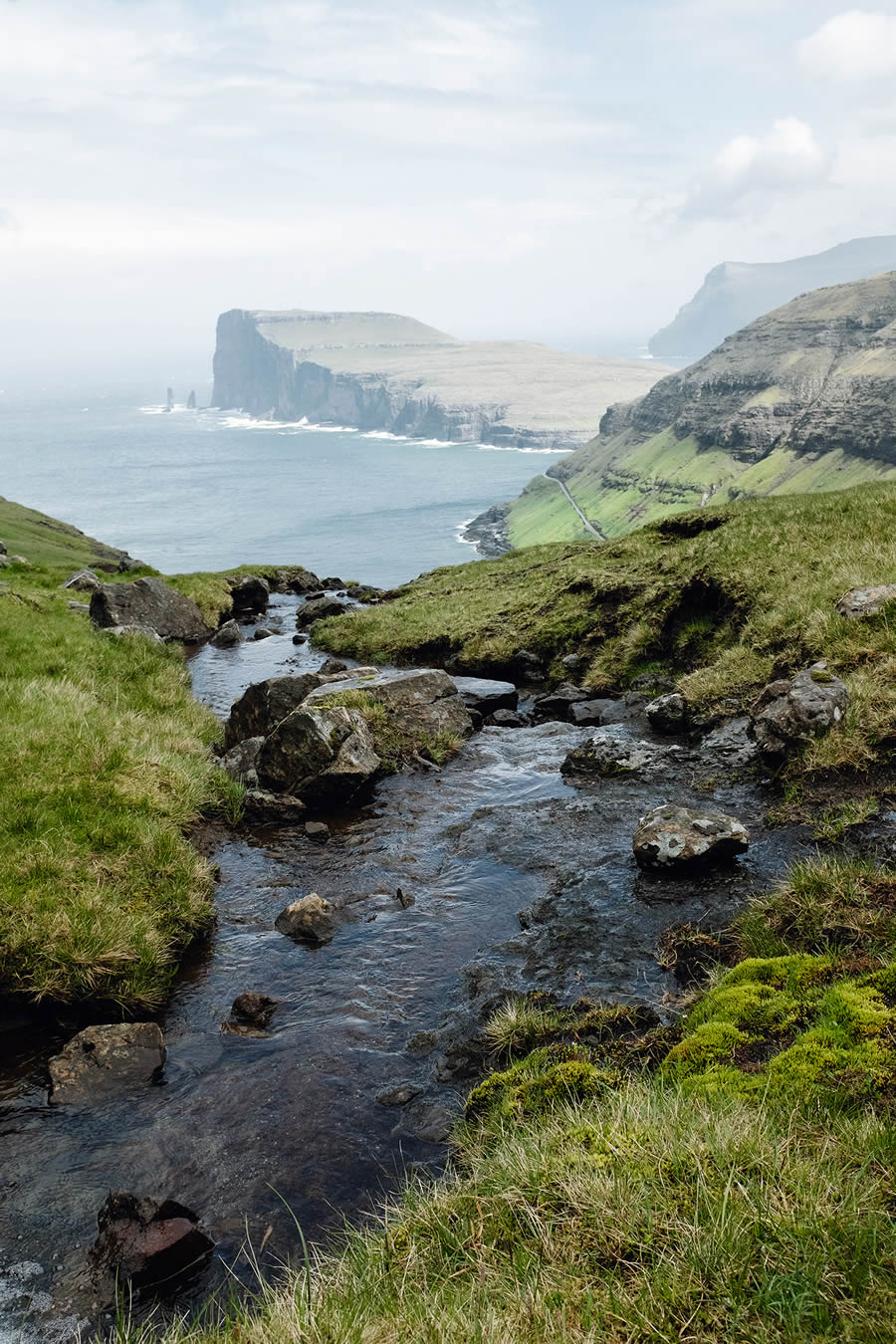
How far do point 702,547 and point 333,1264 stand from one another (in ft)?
88.1

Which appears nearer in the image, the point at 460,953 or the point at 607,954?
the point at 607,954

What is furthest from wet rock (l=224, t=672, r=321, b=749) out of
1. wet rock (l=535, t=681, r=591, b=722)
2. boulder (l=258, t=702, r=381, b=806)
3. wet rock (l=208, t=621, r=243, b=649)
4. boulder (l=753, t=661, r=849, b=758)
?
wet rock (l=208, t=621, r=243, b=649)

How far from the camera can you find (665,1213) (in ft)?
16.3

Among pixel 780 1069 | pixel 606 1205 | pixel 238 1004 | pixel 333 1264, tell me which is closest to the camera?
pixel 606 1205

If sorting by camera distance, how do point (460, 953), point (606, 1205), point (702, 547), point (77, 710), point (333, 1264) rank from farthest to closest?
point (702, 547) < point (77, 710) < point (460, 953) < point (333, 1264) < point (606, 1205)

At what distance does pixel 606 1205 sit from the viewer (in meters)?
5.15

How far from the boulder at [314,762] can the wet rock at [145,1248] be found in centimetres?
1095

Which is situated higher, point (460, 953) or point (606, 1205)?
point (606, 1205)

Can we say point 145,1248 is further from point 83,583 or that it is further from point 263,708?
point 83,583

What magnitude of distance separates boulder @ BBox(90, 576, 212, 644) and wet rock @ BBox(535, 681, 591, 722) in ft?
65.1

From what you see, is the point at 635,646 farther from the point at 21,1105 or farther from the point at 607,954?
the point at 21,1105

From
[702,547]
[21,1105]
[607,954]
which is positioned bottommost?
[21,1105]

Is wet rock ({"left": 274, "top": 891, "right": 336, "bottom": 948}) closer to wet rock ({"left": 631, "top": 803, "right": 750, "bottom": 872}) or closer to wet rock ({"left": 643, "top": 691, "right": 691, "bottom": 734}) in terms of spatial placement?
wet rock ({"left": 631, "top": 803, "right": 750, "bottom": 872})

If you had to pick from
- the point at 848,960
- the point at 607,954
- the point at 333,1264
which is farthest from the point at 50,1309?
the point at 848,960
